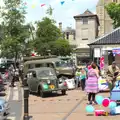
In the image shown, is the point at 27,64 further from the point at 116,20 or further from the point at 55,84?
the point at 116,20

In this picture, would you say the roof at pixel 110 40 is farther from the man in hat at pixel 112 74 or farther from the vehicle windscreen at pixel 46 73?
the man in hat at pixel 112 74

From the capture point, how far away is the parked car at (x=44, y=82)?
20616 millimetres

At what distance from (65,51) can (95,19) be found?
19.8 m

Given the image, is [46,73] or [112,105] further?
[46,73]

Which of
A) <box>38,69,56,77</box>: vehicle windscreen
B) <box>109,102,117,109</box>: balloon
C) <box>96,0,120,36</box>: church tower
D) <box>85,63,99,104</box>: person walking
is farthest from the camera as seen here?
<box>96,0,120,36</box>: church tower

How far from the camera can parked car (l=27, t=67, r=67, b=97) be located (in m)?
20.6

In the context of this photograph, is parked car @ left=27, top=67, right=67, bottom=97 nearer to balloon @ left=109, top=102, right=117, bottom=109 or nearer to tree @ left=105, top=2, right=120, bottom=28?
balloon @ left=109, top=102, right=117, bottom=109

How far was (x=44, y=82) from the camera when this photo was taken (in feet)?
69.0

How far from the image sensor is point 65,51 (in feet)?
226

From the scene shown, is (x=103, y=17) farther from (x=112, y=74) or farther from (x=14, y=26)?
(x=112, y=74)

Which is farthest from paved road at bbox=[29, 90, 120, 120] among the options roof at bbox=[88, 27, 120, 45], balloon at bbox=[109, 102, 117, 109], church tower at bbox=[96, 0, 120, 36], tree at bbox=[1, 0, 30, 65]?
church tower at bbox=[96, 0, 120, 36]

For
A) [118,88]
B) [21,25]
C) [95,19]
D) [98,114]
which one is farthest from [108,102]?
[95,19]

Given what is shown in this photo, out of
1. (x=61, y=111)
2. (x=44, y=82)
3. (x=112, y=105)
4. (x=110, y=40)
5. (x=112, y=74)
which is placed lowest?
(x=61, y=111)

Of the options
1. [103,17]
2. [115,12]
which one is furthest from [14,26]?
[103,17]
